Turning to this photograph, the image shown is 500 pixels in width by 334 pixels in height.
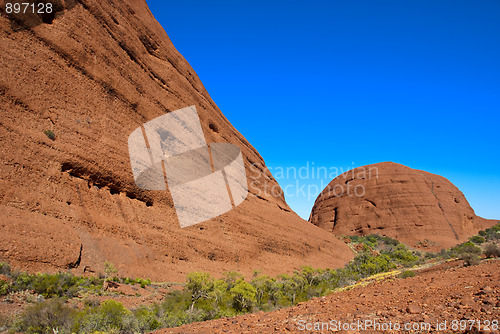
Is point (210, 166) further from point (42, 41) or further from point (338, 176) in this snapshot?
point (338, 176)

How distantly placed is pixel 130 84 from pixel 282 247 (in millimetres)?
18051

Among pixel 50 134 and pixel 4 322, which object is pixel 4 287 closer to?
pixel 4 322

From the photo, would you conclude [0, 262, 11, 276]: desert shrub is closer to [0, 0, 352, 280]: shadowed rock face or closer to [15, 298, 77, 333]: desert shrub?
[0, 0, 352, 280]: shadowed rock face

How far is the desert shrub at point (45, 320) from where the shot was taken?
5.90 metres

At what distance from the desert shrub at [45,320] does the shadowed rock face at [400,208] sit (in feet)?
171

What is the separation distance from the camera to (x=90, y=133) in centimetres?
1471

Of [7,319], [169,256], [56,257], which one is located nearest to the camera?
[7,319]

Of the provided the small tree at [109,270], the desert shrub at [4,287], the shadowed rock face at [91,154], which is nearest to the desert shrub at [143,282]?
the shadowed rock face at [91,154]

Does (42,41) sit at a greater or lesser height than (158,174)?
greater

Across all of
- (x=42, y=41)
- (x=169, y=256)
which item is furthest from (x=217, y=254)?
(x=42, y=41)

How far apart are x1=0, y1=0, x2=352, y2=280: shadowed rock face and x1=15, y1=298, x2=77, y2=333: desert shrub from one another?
4360 millimetres

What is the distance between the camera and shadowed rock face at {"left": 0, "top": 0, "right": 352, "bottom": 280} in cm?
1102

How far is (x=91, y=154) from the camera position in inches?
562

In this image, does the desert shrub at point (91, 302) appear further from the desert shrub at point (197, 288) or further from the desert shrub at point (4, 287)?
the desert shrub at point (197, 288)
